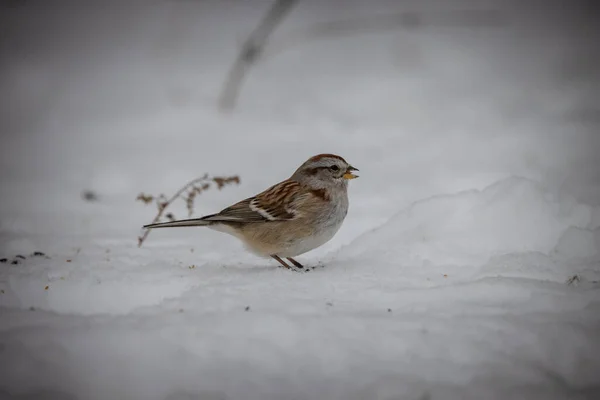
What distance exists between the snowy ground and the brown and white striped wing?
38cm

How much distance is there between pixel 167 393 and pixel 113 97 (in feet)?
30.0

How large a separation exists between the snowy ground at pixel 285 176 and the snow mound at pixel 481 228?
0.02 m

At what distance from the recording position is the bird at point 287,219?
412 centimetres

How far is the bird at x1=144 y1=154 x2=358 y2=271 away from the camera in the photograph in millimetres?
4121

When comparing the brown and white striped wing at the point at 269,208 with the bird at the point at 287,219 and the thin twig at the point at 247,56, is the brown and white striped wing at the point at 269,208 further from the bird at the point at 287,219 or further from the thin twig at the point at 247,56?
the thin twig at the point at 247,56

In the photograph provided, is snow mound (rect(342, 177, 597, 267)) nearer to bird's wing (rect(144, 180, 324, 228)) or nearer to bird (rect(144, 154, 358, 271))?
bird (rect(144, 154, 358, 271))

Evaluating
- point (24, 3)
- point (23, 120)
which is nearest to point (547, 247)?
point (23, 120)

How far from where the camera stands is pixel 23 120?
31.5 ft

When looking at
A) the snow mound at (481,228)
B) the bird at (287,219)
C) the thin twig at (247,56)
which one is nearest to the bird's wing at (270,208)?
the bird at (287,219)

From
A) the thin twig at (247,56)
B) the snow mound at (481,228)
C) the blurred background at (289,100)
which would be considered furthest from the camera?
the thin twig at (247,56)

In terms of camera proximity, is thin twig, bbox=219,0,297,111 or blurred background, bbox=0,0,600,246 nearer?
blurred background, bbox=0,0,600,246

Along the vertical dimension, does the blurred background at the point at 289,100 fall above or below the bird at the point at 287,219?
above

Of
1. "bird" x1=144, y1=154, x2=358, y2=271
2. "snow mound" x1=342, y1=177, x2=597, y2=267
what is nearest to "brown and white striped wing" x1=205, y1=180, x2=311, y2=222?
"bird" x1=144, y1=154, x2=358, y2=271

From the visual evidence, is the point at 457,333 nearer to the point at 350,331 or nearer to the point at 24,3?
the point at 350,331
